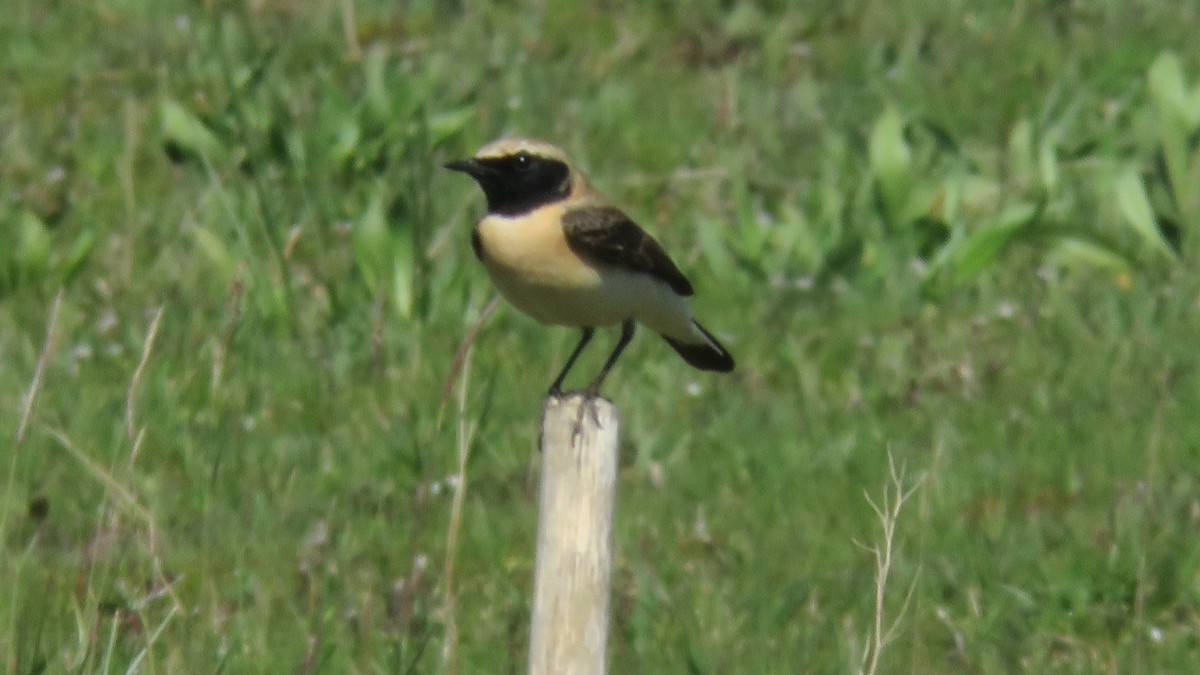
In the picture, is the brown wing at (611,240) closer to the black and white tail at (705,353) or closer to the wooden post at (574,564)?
the black and white tail at (705,353)

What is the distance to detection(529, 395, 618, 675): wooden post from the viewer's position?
4.02 meters

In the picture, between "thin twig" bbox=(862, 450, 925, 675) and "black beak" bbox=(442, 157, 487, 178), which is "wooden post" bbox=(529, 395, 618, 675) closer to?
"thin twig" bbox=(862, 450, 925, 675)

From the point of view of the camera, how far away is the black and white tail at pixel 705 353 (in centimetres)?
625

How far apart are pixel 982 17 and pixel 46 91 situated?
4.82 meters

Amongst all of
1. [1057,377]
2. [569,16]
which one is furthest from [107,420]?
[569,16]

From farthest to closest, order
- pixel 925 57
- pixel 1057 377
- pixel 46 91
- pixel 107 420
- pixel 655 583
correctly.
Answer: pixel 925 57 → pixel 46 91 → pixel 1057 377 → pixel 107 420 → pixel 655 583

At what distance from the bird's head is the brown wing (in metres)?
0.12

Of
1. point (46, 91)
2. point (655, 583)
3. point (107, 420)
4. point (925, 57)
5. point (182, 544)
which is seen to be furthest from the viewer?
point (925, 57)

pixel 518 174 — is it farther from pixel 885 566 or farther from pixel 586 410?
pixel 885 566

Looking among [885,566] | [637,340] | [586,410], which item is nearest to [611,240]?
[586,410]

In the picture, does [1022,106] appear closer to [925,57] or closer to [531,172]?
[925,57]

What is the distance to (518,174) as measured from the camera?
224 inches

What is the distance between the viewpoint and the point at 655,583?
19.4ft

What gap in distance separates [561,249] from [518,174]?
31cm
